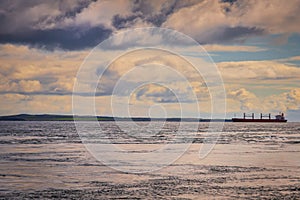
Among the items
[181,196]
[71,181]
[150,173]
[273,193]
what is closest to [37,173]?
[71,181]

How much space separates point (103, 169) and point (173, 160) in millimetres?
11669

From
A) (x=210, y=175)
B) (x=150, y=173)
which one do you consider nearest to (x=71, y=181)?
(x=150, y=173)

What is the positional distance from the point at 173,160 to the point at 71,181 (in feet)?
64.7

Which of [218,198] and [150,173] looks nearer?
[218,198]

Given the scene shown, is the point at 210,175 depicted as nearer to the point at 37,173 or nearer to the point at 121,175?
the point at 121,175

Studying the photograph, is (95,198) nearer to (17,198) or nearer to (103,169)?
(17,198)

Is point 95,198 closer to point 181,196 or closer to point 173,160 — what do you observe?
point 181,196

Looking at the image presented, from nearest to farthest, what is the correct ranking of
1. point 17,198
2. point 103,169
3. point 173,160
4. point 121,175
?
point 17,198
point 121,175
point 103,169
point 173,160

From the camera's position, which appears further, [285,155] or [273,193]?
[285,155]

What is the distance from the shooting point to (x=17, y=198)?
31.9 m

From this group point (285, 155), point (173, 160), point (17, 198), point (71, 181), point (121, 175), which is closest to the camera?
→ point (17, 198)

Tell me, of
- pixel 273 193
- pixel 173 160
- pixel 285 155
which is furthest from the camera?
pixel 285 155

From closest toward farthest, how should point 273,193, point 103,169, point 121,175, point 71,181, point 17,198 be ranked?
point 17,198, point 273,193, point 71,181, point 121,175, point 103,169

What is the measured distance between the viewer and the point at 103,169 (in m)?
47.5
